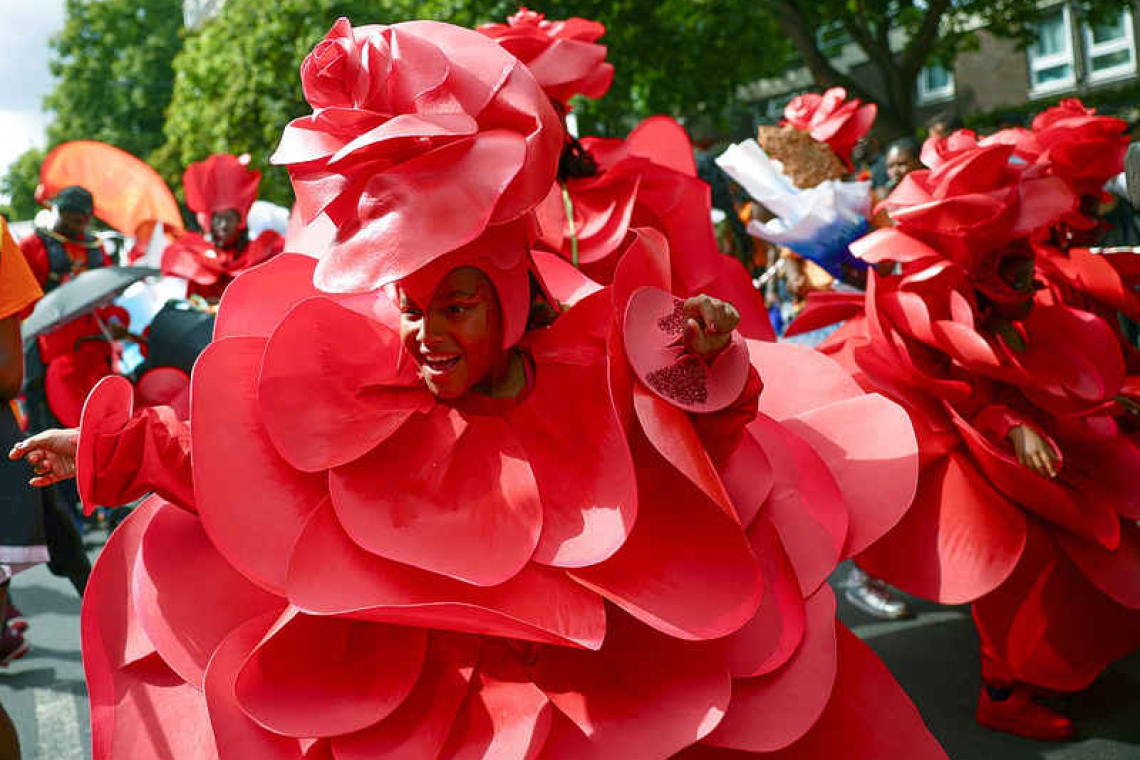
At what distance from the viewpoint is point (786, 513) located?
214 cm

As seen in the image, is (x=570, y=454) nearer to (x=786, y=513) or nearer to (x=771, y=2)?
(x=786, y=513)

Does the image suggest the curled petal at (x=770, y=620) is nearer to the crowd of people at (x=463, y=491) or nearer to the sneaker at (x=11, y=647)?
the crowd of people at (x=463, y=491)

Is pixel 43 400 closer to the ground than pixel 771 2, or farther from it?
farther from it

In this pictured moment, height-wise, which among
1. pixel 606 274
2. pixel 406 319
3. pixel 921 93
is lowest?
pixel 921 93

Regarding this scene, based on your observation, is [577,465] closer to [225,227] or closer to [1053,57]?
[225,227]

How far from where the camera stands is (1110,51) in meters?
23.7

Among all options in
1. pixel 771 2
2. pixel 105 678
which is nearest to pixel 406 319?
pixel 105 678

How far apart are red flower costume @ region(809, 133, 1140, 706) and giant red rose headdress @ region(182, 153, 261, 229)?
531cm

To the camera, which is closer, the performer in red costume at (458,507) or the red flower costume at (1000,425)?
the performer in red costume at (458,507)

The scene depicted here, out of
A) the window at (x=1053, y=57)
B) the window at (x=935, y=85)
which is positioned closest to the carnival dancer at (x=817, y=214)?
the window at (x=1053, y=57)

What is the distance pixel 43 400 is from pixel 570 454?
6.84 meters

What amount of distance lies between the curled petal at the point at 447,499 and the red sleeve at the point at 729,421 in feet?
1.09

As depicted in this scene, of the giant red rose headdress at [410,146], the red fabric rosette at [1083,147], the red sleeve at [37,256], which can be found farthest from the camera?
the red sleeve at [37,256]

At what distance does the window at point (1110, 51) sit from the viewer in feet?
76.0
